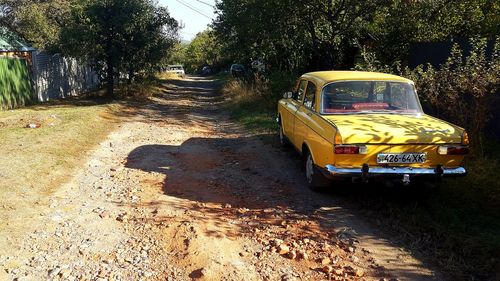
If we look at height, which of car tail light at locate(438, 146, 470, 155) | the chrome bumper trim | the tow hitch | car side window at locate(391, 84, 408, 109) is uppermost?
car side window at locate(391, 84, 408, 109)

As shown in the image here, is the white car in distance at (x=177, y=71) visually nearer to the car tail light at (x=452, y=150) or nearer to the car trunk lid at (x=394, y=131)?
the car trunk lid at (x=394, y=131)

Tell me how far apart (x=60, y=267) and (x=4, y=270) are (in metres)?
0.48

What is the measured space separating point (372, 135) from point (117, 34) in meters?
15.2

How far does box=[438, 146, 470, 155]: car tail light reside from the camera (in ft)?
17.5

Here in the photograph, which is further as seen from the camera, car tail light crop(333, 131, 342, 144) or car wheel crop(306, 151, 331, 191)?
car wheel crop(306, 151, 331, 191)

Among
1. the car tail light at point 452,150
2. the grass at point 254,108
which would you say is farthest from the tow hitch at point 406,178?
the grass at point 254,108

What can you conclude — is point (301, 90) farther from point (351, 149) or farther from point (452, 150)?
point (452, 150)

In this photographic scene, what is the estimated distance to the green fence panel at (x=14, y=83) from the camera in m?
15.3

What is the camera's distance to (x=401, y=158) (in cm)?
532

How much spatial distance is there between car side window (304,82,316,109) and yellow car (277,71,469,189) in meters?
0.02

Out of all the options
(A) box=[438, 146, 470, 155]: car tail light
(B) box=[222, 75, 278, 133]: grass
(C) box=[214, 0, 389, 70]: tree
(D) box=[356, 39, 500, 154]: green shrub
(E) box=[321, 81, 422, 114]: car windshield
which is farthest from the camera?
(C) box=[214, 0, 389, 70]: tree

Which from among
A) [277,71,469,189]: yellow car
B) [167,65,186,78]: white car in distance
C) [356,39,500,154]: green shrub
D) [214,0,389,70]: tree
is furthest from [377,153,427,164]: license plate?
[167,65,186,78]: white car in distance

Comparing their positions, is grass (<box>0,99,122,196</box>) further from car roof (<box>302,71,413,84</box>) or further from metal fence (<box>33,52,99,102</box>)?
metal fence (<box>33,52,99,102</box>)

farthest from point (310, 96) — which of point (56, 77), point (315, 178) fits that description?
point (56, 77)
